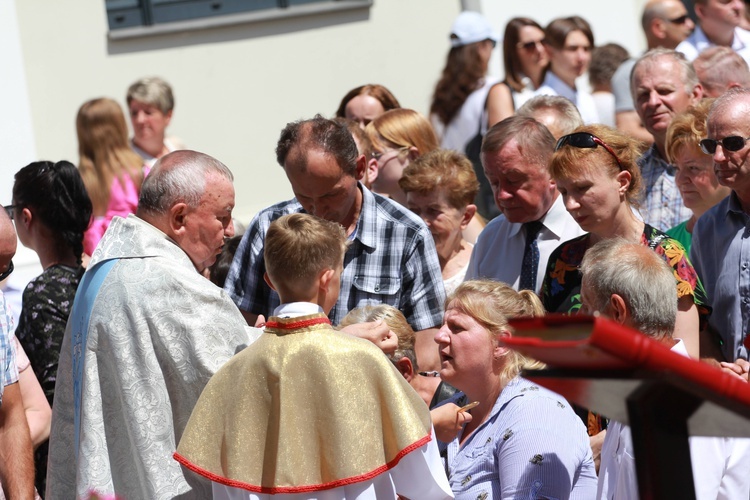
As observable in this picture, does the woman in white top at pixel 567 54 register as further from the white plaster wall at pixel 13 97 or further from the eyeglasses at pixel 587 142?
the white plaster wall at pixel 13 97

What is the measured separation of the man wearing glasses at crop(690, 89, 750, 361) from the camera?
438cm

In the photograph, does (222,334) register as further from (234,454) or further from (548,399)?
(548,399)

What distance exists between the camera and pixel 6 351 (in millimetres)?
4008

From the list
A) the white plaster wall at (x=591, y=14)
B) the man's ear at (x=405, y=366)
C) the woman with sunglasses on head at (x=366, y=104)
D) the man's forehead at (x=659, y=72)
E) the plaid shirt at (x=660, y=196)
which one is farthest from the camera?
the white plaster wall at (x=591, y=14)

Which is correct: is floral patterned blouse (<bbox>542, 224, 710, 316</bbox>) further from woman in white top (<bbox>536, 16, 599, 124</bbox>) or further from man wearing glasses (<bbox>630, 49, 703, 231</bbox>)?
woman in white top (<bbox>536, 16, 599, 124</bbox>)

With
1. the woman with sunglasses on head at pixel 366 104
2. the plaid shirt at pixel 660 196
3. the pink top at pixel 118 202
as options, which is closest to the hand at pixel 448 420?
the plaid shirt at pixel 660 196

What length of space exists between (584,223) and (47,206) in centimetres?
238

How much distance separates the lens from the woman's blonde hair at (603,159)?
442cm

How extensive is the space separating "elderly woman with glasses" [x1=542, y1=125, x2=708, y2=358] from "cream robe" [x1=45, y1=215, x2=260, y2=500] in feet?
4.26

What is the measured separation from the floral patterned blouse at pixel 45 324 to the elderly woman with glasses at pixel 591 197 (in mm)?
1996

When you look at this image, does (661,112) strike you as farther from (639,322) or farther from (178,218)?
(178,218)

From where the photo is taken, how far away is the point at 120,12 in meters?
11.4

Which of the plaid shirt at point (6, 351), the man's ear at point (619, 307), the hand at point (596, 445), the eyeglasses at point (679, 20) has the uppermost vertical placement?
the eyeglasses at point (679, 20)

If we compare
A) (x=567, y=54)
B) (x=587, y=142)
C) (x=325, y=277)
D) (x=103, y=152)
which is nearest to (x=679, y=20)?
(x=567, y=54)
